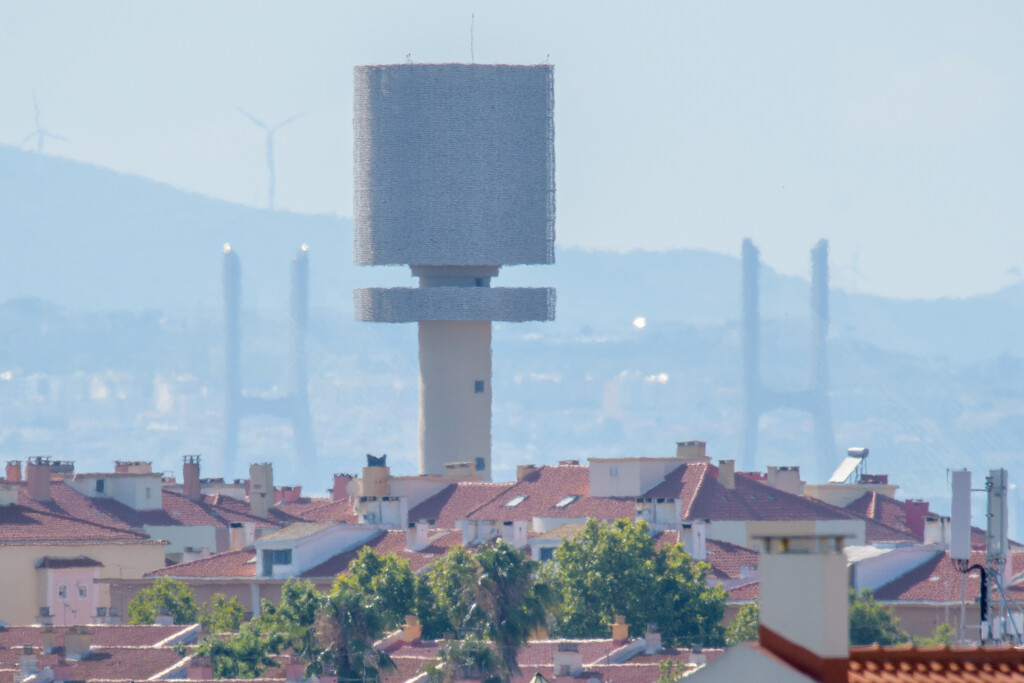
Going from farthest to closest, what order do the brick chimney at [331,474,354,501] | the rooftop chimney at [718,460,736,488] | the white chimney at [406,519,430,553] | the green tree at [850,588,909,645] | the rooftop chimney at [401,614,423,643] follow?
the brick chimney at [331,474,354,501]
the rooftop chimney at [718,460,736,488]
the white chimney at [406,519,430,553]
the rooftop chimney at [401,614,423,643]
the green tree at [850,588,909,645]

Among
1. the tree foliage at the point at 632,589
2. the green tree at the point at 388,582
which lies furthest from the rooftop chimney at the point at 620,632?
the green tree at the point at 388,582

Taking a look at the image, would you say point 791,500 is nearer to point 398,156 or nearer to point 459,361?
point 459,361

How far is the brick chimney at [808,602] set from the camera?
17203 mm

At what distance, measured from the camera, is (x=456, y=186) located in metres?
182

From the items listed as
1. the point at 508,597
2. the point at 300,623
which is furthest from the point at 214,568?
the point at 300,623

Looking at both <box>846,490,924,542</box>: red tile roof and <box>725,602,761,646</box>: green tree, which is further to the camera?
<box>846,490,924,542</box>: red tile roof

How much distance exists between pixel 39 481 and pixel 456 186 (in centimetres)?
5900

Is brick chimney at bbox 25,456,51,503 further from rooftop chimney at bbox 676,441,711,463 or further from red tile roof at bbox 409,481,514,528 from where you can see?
rooftop chimney at bbox 676,441,711,463

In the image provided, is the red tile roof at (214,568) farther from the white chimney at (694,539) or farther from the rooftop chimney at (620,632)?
the rooftop chimney at (620,632)

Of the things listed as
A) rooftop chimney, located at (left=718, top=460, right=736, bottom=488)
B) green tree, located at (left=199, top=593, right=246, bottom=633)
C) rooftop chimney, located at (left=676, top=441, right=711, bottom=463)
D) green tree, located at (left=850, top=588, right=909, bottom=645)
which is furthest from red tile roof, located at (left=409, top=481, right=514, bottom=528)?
green tree, located at (left=850, top=588, right=909, bottom=645)

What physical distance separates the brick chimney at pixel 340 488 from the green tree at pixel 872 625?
73.9 metres

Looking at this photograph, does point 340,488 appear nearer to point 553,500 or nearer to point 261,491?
point 261,491

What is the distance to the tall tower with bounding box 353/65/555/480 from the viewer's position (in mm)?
180375

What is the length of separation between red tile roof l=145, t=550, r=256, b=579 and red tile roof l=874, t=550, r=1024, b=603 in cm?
2655
